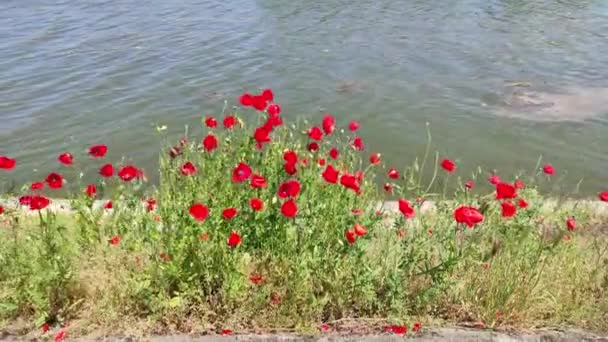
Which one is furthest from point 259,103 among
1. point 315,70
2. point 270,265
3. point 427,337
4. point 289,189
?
point 315,70

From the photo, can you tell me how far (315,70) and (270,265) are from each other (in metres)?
6.41

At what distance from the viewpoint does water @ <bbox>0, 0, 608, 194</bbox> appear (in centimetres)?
736

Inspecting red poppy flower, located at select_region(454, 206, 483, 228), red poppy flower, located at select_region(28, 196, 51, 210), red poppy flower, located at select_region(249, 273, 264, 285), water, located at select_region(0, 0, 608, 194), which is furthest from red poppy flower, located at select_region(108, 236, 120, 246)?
water, located at select_region(0, 0, 608, 194)

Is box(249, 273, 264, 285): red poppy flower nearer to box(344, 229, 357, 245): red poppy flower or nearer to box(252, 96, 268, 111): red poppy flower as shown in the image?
box(344, 229, 357, 245): red poppy flower

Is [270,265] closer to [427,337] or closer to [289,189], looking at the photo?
[289,189]

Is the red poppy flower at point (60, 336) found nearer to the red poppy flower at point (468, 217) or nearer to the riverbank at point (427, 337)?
the riverbank at point (427, 337)

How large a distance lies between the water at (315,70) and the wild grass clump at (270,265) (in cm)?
337

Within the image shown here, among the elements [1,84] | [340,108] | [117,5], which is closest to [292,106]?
[340,108]

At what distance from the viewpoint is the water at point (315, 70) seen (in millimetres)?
7363

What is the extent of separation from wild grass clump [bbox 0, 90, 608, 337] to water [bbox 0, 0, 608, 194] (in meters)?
3.37

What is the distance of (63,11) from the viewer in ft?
42.2

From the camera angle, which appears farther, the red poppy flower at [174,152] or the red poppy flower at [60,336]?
the red poppy flower at [174,152]

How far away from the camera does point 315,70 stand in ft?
31.2

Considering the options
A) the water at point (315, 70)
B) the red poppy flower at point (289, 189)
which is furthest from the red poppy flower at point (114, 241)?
the water at point (315, 70)
